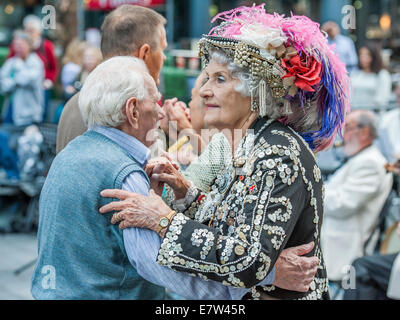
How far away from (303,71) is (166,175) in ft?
2.33

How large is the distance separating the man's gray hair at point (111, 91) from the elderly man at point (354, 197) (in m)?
3.36

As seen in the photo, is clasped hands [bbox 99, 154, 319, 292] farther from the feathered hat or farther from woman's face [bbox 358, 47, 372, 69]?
woman's face [bbox 358, 47, 372, 69]

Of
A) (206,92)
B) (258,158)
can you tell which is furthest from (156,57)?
(258,158)

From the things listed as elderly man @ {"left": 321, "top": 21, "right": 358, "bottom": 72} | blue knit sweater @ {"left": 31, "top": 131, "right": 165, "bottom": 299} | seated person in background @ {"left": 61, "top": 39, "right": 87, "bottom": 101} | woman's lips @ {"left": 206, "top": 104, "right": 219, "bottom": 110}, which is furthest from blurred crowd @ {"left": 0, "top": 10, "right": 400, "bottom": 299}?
elderly man @ {"left": 321, "top": 21, "right": 358, "bottom": 72}

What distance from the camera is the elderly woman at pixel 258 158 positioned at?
2.19 meters

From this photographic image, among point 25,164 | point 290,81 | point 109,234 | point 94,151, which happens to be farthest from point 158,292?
point 25,164

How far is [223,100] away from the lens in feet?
8.19

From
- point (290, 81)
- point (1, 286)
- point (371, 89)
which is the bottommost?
point (1, 286)

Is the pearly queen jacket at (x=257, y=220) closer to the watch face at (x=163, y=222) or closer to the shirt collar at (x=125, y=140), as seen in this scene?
the watch face at (x=163, y=222)

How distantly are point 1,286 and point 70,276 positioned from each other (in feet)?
12.2

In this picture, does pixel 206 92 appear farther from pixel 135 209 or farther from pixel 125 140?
pixel 135 209

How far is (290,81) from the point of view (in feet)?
7.83

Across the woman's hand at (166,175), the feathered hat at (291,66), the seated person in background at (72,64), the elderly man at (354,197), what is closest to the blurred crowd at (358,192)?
the elderly man at (354,197)
